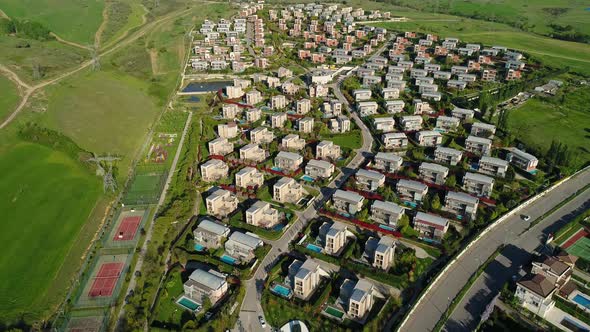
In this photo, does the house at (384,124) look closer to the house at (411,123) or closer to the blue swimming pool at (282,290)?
the house at (411,123)


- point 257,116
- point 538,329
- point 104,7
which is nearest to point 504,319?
point 538,329

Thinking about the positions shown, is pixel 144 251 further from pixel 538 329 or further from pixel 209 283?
pixel 538 329

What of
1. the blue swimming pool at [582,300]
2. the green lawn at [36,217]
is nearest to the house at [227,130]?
the green lawn at [36,217]

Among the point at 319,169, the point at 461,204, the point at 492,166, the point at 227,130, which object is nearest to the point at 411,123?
the point at 492,166

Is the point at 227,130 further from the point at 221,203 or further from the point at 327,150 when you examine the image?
the point at 221,203

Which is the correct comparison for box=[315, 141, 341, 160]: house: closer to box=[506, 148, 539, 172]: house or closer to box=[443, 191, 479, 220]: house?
box=[443, 191, 479, 220]: house
